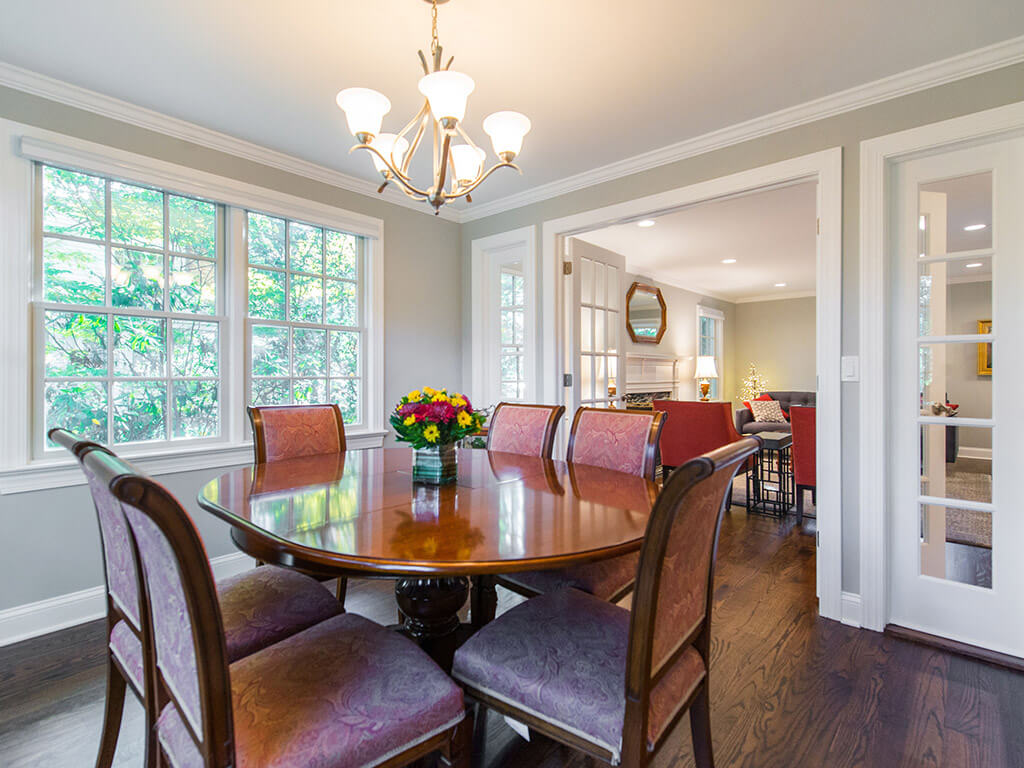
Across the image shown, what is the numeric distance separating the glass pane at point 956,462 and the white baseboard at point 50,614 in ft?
10.0

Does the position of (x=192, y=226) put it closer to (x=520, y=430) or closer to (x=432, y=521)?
(x=520, y=430)

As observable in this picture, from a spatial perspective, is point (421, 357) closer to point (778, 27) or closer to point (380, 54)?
point (380, 54)

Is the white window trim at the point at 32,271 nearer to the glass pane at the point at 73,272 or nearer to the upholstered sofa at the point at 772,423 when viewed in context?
the glass pane at the point at 73,272

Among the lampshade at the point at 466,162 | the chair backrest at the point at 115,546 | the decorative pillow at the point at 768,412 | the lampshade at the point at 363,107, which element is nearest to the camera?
the chair backrest at the point at 115,546

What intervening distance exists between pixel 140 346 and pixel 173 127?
1.13 meters

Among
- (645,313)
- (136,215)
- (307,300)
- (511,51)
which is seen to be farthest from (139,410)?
(645,313)

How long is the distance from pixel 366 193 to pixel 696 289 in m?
5.39

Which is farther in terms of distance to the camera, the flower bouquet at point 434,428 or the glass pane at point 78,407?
the glass pane at point 78,407

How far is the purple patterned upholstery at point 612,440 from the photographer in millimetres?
1979

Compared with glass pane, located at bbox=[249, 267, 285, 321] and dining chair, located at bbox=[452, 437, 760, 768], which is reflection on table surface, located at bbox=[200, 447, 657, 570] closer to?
dining chair, located at bbox=[452, 437, 760, 768]

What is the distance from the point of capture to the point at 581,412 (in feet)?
7.41

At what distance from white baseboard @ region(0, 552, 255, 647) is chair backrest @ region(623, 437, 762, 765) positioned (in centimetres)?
180

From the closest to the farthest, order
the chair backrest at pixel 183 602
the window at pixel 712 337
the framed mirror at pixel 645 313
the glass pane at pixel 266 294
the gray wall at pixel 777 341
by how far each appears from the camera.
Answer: the chair backrest at pixel 183 602 → the glass pane at pixel 266 294 → the framed mirror at pixel 645 313 → the window at pixel 712 337 → the gray wall at pixel 777 341

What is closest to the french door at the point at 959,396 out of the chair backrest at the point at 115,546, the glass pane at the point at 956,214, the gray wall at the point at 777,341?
the glass pane at the point at 956,214
